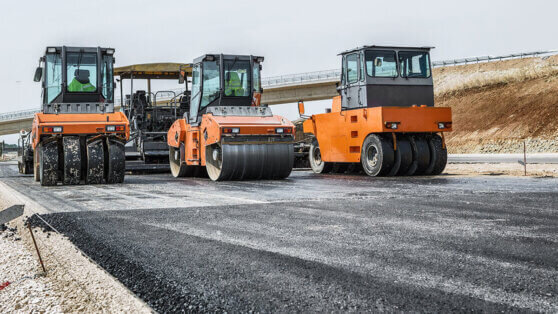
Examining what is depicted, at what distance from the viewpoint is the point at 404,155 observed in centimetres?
1323

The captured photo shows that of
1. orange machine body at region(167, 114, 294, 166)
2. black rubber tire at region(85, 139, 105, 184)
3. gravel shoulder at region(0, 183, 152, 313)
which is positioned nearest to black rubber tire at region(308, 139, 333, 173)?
orange machine body at region(167, 114, 294, 166)

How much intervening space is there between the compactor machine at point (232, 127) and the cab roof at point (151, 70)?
11.9 ft

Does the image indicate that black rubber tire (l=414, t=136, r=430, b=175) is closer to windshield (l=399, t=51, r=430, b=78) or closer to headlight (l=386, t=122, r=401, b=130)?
headlight (l=386, t=122, r=401, b=130)

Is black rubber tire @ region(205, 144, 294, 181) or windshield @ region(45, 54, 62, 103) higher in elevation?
windshield @ region(45, 54, 62, 103)

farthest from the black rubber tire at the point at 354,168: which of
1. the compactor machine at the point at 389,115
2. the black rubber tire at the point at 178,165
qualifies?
the black rubber tire at the point at 178,165

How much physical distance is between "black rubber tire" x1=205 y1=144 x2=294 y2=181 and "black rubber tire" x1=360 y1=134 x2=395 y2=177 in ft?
6.38

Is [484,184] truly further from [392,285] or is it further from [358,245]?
[392,285]

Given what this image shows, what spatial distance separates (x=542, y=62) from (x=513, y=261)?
45.4 metres

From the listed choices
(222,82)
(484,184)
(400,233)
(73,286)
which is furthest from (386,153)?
(73,286)

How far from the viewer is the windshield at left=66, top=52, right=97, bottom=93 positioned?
13531 millimetres

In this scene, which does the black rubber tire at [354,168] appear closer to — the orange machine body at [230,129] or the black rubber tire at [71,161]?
the orange machine body at [230,129]

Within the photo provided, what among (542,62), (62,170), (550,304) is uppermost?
(542,62)

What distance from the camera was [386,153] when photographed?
1308cm

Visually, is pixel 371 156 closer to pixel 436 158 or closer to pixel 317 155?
pixel 436 158
